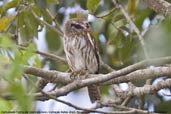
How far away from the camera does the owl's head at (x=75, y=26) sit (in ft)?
14.6

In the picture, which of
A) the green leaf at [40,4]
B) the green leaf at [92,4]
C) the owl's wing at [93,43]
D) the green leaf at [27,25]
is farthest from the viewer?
the owl's wing at [93,43]

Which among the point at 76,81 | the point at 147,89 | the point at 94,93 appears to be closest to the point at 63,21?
the point at 94,93

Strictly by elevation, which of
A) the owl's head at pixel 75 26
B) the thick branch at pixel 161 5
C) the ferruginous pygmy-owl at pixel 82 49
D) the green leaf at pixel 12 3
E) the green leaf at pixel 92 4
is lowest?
the thick branch at pixel 161 5

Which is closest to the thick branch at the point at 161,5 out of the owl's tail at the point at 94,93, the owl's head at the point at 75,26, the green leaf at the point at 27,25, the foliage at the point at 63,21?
the foliage at the point at 63,21

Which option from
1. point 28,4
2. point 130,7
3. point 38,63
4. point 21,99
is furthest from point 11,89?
point 130,7

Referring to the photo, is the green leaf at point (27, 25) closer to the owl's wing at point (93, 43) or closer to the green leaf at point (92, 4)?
the green leaf at point (92, 4)

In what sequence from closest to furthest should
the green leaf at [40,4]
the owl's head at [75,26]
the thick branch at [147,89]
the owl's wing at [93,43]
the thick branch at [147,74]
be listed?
the thick branch at [147,74] < the thick branch at [147,89] < the green leaf at [40,4] < the owl's wing at [93,43] < the owl's head at [75,26]

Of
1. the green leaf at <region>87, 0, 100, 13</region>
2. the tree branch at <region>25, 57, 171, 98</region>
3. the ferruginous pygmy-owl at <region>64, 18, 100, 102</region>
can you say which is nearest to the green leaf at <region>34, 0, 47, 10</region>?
the green leaf at <region>87, 0, 100, 13</region>

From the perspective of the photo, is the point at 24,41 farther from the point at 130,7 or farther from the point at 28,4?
the point at 130,7

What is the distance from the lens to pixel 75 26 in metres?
4.59

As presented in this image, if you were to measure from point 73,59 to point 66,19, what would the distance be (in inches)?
23.8

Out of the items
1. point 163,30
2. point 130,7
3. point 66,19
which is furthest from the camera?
point 66,19

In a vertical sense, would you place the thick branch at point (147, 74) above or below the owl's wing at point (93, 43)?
below

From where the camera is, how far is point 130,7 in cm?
409
